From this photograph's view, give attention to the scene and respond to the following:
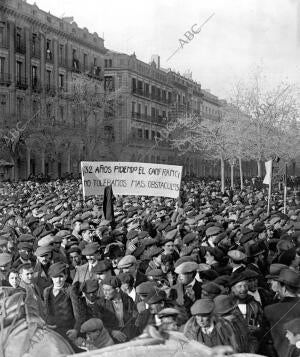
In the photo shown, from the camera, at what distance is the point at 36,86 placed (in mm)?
44562

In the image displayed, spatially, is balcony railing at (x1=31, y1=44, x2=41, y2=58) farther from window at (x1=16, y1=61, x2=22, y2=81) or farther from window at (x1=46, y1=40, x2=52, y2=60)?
A: window at (x1=16, y1=61, x2=22, y2=81)

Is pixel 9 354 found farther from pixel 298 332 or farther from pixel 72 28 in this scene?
pixel 72 28

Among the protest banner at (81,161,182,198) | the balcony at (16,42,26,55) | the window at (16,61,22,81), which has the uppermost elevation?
the balcony at (16,42,26,55)

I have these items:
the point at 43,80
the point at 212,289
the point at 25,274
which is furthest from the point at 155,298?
the point at 43,80

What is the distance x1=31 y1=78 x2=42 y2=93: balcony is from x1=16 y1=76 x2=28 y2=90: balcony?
587 mm

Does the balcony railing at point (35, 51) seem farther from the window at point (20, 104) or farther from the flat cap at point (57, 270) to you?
the flat cap at point (57, 270)

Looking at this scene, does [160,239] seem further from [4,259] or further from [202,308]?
[202,308]

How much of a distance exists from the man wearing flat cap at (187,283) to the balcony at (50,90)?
38.5 meters

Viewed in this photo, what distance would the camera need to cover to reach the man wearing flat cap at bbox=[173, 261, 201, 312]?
581cm

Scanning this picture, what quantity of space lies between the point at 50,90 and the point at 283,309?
4110 cm

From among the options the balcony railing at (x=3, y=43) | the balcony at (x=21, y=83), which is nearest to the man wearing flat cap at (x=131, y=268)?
the balcony railing at (x=3, y=43)

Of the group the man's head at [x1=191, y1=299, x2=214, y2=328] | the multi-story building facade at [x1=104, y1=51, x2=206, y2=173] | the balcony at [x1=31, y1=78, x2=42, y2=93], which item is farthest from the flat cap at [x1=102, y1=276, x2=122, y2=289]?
the balcony at [x1=31, y1=78, x2=42, y2=93]

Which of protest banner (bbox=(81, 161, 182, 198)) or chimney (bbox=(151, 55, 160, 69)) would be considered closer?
protest banner (bbox=(81, 161, 182, 198))

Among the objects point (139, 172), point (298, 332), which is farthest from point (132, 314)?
point (139, 172)
